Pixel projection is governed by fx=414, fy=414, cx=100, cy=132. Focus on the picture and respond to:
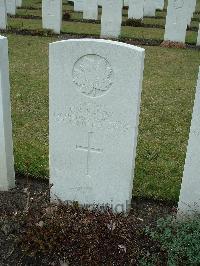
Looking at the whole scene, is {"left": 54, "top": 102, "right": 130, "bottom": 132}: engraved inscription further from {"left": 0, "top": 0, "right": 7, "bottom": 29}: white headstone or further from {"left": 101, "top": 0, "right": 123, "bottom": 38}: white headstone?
{"left": 0, "top": 0, "right": 7, "bottom": 29}: white headstone

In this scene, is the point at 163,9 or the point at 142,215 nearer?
the point at 142,215

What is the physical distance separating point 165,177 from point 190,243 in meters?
1.67

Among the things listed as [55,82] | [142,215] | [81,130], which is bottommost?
[142,215]

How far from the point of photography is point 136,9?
17.3 m

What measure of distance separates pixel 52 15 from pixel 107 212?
1128cm

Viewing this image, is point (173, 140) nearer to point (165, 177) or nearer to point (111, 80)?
point (165, 177)

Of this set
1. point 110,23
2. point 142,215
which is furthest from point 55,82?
point 110,23

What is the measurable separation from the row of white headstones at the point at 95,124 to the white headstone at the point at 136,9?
1403 centimetres

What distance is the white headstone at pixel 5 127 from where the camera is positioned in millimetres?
4129

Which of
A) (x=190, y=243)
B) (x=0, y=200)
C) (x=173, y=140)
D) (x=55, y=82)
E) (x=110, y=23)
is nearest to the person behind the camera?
(x=190, y=243)

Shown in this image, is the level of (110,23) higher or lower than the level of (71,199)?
higher

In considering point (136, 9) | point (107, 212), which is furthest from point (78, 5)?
point (107, 212)

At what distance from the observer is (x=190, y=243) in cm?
366

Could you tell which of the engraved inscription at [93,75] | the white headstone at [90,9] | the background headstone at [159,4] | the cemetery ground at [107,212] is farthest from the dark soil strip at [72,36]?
the engraved inscription at [93,75]
